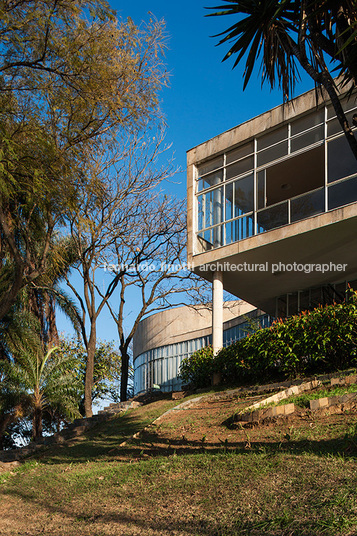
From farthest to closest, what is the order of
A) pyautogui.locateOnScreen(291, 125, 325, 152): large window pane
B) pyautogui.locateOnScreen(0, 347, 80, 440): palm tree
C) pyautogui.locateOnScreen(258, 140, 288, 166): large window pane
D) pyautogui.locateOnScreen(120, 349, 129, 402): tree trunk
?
1. pyautogui.locateOnScreen(120, 349, 129, 402): tree trunk
2. pyautogui.locateOnScreen(0, 347, 80, 440): palm tree
3. pyautogui.locateOnScreen(258, 140, 288, 166): large window pane
4. pyautogui.locateOnScreen(291, 125, 325, 152): large window pane

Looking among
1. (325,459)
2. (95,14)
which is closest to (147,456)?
(325,459)

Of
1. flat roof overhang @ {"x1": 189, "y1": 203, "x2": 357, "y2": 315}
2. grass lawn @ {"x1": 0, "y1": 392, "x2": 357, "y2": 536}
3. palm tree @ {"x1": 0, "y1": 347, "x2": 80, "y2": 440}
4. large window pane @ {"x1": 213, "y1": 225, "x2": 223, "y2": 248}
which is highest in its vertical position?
large window pane @ {"x1": 213, "y1": 225, "x2": 223, "y2": 248}

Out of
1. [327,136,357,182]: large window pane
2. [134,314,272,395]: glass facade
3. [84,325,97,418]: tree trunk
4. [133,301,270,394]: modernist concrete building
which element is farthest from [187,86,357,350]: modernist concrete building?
[133,301,270,394]: modernist concrete building

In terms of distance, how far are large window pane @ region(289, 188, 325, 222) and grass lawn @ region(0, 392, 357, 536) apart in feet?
23.6

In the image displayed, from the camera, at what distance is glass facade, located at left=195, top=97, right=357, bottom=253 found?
1548 centimetres

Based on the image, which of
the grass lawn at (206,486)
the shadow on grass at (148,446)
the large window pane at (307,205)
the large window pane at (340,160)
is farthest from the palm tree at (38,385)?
the large window pane at (340,160)

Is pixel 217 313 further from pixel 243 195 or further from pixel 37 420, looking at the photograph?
pixel 37 420

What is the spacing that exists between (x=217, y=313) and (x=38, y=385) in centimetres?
731

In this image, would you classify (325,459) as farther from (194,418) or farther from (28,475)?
(28,475)

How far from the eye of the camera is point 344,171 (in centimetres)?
1530

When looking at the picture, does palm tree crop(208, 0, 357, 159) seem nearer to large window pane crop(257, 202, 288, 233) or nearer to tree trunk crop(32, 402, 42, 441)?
large window pane crop(257, 202, 288, 233)

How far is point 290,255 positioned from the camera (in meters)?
16.9

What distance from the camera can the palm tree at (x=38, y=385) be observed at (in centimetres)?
2038

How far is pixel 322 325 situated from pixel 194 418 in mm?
3743
